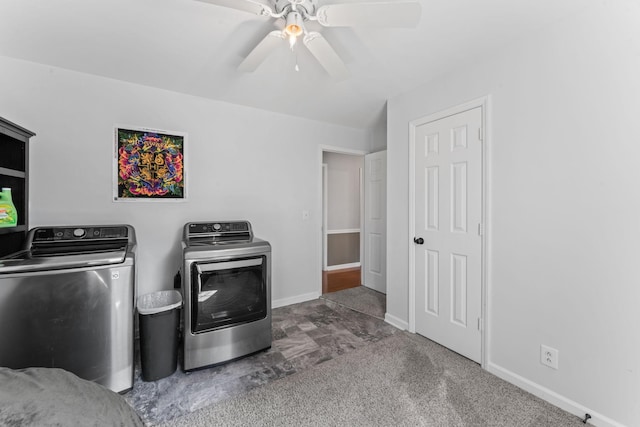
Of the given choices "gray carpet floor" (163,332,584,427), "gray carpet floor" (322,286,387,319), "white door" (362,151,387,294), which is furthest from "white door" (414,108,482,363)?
"white door" (362,151,387,294)

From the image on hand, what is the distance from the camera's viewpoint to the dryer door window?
199cm

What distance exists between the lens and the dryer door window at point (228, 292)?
199 cm

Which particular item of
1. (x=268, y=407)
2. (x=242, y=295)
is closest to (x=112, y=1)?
(x=242, y=295)

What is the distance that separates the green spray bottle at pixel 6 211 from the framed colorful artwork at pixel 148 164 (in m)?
0.66

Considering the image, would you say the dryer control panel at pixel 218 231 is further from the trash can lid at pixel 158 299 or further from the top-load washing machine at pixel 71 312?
the top-load washing machine at pixel 71 312

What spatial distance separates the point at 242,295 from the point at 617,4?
9.71 ft

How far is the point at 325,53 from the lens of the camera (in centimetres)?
160

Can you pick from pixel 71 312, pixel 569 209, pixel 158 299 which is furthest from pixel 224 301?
pixel 569 209

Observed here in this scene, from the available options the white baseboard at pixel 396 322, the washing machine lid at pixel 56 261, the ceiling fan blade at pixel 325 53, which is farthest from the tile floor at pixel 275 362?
the ceiling fan blade at pixel 325 53

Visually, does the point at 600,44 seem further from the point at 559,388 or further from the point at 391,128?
the point at 559,388

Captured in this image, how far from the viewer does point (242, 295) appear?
7.19ft

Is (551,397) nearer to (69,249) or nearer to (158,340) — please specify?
(158,340)

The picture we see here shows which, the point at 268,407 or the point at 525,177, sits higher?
the point at 525,177

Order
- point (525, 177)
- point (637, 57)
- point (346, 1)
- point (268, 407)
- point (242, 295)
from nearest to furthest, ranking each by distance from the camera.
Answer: point (637, 57) → point (346, 1) → point (268, 407) → point (525, 177) → point (242, 295)
